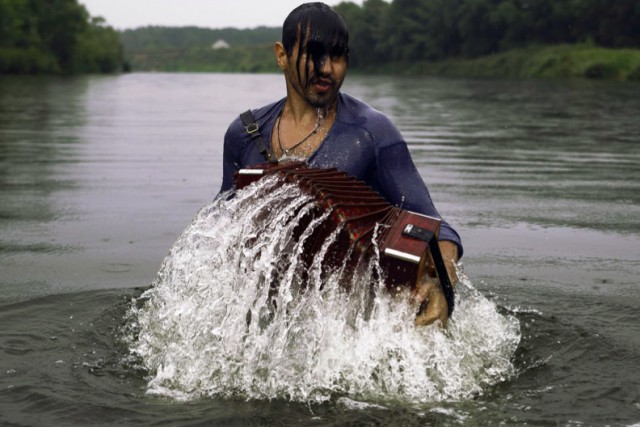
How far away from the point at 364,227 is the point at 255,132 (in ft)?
3.37

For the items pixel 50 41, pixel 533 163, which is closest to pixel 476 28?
pixel 50 41

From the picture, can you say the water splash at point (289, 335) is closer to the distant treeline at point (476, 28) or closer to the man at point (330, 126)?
the man at point (330, 126)

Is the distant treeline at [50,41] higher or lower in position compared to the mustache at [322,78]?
lower

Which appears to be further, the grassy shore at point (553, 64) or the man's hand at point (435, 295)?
the grassy shore at point (553, 64)

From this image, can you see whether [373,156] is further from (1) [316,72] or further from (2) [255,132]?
(2) [255,132]

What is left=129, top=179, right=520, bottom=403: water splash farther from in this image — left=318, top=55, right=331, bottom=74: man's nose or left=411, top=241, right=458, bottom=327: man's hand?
left=318, top=55, right=331, bottom=74: man's nose

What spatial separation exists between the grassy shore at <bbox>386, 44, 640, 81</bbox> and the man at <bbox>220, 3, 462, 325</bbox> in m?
61.7

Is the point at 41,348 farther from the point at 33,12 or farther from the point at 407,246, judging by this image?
the point at 33,12

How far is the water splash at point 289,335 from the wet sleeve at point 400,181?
61 cm

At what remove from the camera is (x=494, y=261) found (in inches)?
344

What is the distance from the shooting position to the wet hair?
5.27 meters

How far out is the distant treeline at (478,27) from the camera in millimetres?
89375

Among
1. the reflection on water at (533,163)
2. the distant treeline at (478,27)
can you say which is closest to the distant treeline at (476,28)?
the distant treeline at (478,27)

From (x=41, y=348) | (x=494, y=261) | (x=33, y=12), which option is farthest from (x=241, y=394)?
(x=33, y=12)
